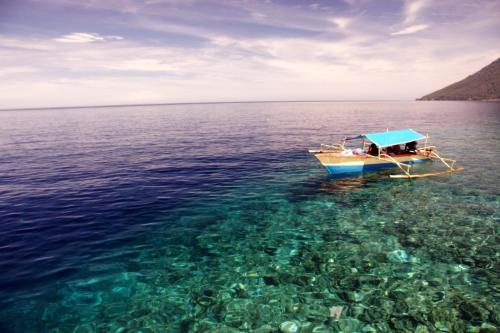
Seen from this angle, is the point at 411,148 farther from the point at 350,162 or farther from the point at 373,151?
the point at 350,162

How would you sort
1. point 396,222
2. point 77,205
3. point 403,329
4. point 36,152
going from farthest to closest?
point 36,152, point 77,205, point 396,222, point 403,329

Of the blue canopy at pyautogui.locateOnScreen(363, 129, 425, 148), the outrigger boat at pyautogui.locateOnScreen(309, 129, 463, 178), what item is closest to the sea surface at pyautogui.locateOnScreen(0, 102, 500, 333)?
the outrigger boat at pyautogui.locateOnScreen(309, 129, 463, 178)

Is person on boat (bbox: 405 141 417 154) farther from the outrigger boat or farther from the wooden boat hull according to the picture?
the wooden boat hull

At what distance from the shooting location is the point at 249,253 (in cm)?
1397

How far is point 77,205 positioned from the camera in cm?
2053

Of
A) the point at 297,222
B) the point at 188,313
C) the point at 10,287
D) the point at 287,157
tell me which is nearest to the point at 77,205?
the point at 10,287

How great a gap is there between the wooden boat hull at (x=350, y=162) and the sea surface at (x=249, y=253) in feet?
4.20

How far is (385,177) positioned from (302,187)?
964cm

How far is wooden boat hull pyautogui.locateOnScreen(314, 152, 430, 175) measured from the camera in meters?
27.1

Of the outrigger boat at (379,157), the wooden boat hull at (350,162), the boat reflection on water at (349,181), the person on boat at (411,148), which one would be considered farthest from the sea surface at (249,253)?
the person on boat at (411,148)

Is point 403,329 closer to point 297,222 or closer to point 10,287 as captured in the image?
point 297,222

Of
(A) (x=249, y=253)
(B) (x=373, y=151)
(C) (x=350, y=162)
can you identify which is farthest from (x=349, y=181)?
(A) (x=249, y=253)

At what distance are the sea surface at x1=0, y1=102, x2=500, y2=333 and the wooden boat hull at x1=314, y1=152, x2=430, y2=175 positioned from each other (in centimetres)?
128

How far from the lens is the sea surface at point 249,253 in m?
9.90
